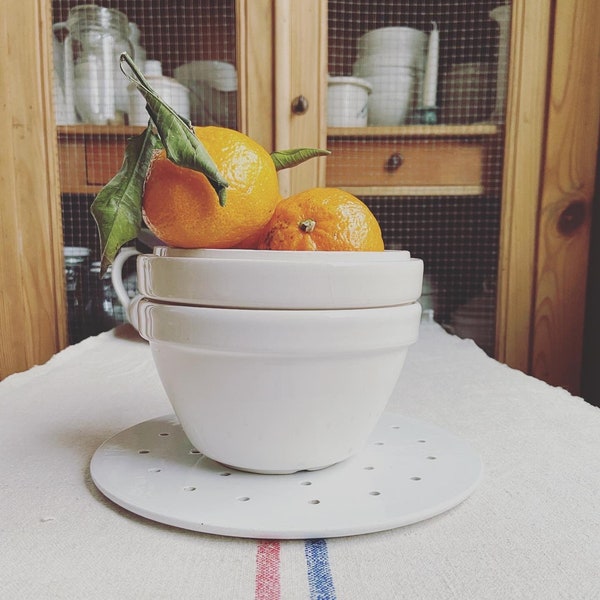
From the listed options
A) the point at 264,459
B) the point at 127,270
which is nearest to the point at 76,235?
the point at 127,270

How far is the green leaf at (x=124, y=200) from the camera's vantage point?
0.95 feet

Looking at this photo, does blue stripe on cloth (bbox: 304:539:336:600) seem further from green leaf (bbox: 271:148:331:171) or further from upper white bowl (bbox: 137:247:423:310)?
green leaf (bbox: 271:148:331:171)

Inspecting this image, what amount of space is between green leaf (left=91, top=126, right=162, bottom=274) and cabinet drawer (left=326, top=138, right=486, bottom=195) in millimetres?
706

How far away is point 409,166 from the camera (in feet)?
3.17

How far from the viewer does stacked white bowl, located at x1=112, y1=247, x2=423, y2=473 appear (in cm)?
27

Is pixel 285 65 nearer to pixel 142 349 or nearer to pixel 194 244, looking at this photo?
pixel 142 349

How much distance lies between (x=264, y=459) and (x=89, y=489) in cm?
10

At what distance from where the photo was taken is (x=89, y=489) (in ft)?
0.99

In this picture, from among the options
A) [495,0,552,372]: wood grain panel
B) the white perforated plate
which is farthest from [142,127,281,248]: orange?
[495,0,552,372]: wood grain panel

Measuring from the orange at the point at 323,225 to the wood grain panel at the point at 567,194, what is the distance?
748 mm

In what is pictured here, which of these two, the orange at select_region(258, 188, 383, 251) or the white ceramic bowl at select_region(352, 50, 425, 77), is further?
the white ceramic bowl at select_region(352, 50, 425, 77)

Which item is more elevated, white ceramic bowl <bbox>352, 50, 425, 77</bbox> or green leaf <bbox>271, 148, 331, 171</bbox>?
white ceramic bowl <bbox>352, 50, 425, 77</bbox>

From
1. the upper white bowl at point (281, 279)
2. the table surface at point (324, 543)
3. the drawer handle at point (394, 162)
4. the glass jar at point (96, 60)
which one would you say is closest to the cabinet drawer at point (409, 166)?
the drawer handle at point (394, 162)

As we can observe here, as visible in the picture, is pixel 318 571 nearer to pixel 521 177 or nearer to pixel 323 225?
pixel 323 225
